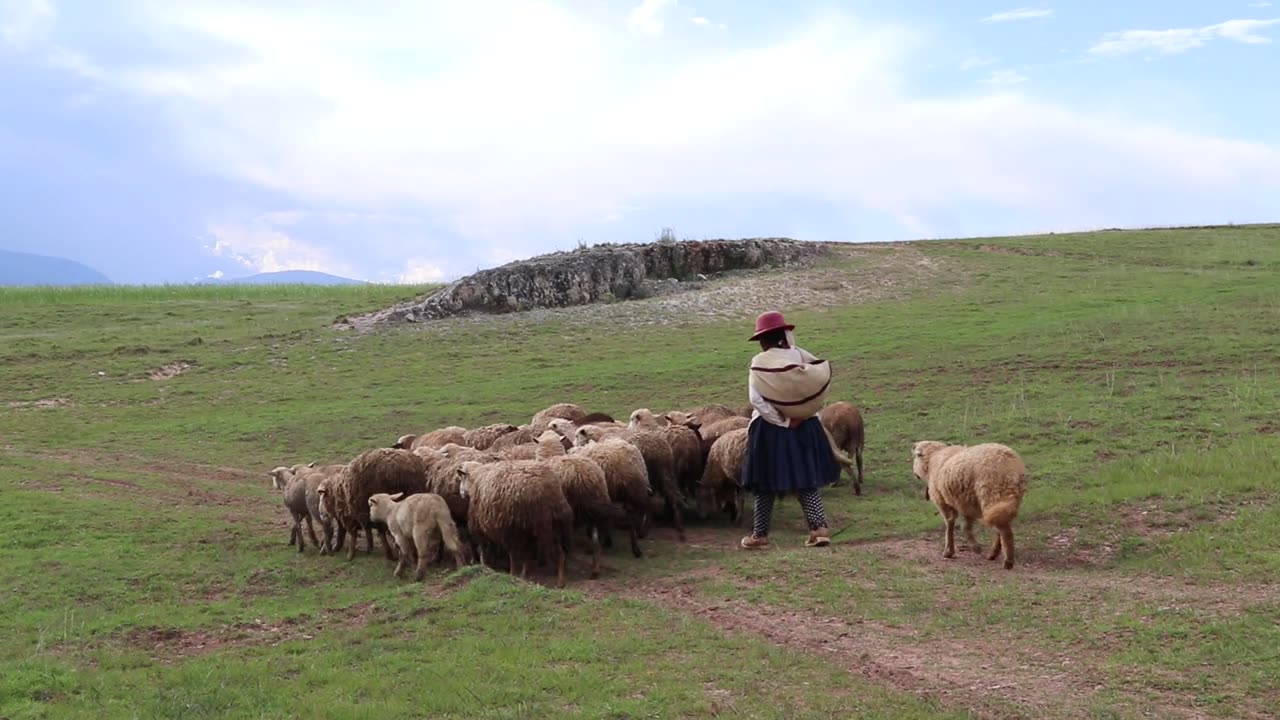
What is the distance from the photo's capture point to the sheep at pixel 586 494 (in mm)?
10578

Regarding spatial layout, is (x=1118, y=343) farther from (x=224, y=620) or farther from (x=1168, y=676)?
(x=224, y=620)

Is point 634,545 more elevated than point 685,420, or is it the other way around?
point 685,420

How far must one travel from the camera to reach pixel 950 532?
10.2m

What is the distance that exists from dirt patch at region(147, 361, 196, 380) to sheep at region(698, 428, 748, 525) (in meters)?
18.7

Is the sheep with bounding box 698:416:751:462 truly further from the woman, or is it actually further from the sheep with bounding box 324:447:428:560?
the sheep with bounding box 324:447:428:560

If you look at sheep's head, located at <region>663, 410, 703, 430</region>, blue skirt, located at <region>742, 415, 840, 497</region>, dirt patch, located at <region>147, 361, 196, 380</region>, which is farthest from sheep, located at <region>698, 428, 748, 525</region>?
dirt patch, located at <region>147, 361, 196, 380</region>

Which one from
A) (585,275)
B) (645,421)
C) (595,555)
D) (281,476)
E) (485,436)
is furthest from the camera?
(585,275)

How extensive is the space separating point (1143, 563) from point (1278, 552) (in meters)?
1.07

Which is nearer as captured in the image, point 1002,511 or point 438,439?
point 1002,511

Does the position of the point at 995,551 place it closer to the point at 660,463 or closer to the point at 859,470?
the point at 660,463

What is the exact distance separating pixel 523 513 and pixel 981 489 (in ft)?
14.0

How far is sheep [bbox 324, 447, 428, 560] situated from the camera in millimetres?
11609

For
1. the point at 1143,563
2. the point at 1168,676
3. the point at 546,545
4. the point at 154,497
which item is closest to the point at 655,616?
the point at 546,545

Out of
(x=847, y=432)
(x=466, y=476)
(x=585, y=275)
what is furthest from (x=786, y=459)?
(x=585, y=275)
